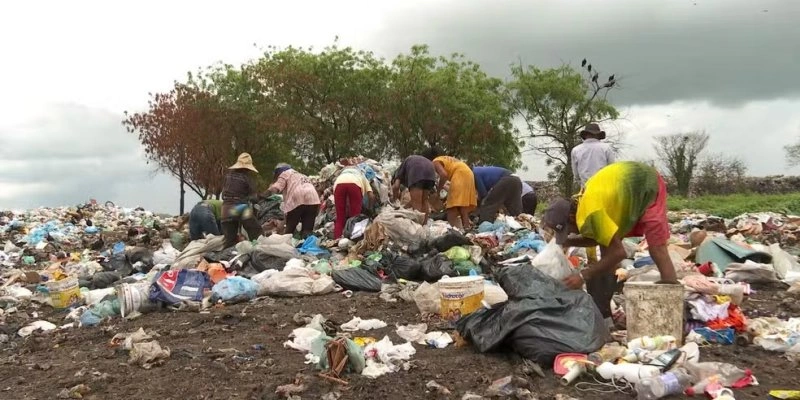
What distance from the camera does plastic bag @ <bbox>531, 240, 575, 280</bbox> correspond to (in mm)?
4477

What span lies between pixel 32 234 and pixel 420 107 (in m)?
13.9

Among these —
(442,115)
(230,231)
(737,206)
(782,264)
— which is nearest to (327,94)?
(442,115)

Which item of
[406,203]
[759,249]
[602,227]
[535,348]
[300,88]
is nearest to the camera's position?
[535,348]

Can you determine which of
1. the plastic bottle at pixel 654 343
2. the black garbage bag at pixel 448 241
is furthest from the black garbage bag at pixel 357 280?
the plastic bottle at pixel 654 343

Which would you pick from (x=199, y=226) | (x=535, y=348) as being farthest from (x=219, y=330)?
(x=199, y=226)

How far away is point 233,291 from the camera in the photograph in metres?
5.99

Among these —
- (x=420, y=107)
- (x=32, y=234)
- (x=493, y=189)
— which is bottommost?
(x=32, y=234)

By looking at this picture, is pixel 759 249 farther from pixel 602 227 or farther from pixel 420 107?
pixel 420 107

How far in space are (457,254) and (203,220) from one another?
373cm

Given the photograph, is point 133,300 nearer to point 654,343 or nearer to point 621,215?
point 621,215

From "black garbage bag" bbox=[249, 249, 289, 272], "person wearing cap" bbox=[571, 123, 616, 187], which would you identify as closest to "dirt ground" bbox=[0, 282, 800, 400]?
"black garbage bag" bbox=[249, 249, 289, 272]

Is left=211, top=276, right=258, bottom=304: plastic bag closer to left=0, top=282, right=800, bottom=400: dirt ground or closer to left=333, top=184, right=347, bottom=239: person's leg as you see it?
left=0, top=282, right=800, bottom=400: dirt ground

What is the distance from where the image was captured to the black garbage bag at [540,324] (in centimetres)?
369

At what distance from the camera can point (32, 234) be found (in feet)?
43.0
